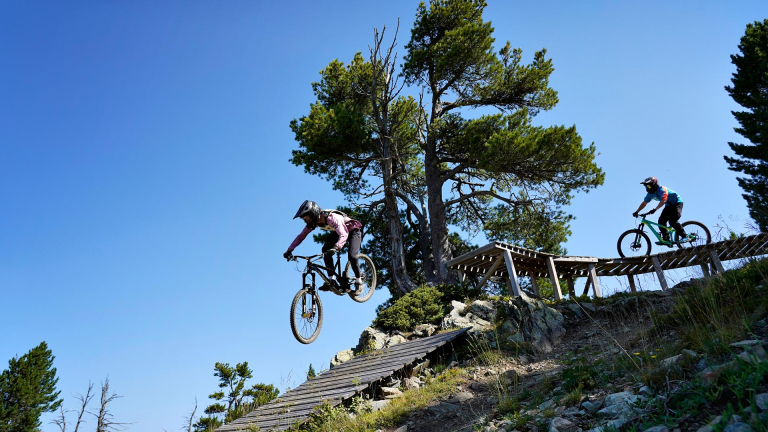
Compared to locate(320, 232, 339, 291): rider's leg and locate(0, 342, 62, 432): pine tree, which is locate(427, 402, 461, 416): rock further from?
locate(0, 342, 62, 432): pine tree

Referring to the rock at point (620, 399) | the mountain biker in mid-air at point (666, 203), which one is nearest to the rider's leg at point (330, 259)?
the rock at point (620, 399)

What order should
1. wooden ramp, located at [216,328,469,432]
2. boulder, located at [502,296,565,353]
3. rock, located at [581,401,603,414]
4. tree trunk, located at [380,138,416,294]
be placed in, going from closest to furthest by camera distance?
rock, located at [581,401,603,414] < wooden ramp, located at [216,328,469,432] < boulder, located at [502,296,565,353] < tree trunk, located at [380,138,416,294]

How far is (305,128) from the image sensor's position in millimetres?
17422

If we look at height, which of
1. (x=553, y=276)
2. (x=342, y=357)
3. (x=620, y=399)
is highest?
(x=553, y=276)

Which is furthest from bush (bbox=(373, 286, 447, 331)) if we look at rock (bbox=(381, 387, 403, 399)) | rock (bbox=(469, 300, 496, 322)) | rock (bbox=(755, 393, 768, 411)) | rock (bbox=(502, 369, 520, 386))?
rock (bbox=(755, 393, 768, 411))

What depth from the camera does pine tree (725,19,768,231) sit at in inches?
856

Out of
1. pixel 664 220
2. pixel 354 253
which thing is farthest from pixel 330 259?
pixel 664 220

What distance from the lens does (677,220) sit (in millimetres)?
12320

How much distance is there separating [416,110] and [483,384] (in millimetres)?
13031

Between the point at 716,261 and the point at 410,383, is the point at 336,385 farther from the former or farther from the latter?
the point at 716,261

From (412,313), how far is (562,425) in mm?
8310

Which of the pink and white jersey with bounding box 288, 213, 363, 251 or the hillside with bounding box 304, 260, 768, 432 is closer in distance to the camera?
the hillside with bounding box 304, 260, 768, 432

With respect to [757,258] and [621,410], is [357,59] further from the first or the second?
[621,410]

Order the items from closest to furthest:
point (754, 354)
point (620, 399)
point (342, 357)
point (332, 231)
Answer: point (754, 354) < point (620, 399) < point (332, 231) < point (342, 357)
